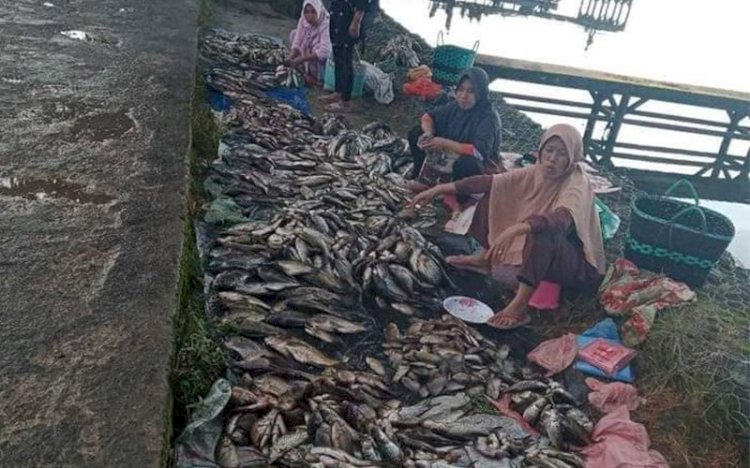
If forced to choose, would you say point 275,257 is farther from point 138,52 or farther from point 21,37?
point 21,37

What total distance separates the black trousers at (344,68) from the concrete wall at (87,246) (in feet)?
6.36

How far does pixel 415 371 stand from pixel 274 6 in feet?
36.4

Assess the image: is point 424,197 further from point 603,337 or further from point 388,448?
point 388,448

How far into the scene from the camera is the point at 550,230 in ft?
13.8

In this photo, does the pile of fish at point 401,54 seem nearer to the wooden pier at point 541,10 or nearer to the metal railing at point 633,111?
the metal railing at point 633,111

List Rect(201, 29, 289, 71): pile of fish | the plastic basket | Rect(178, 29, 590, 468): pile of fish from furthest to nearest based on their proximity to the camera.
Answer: Rect(201, 29, 289, 71): pile of fish, the plastic basket, Rect(178, 29, 590, 468): pile of fish

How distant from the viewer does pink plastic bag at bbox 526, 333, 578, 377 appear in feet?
12.9

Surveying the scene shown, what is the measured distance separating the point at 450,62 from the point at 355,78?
4.41 ft

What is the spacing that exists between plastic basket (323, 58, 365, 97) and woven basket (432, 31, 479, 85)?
1.09m

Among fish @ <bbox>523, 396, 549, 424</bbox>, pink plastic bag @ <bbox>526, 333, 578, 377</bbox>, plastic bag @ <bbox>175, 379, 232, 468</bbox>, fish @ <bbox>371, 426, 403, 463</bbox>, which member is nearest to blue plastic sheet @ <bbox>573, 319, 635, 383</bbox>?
pink plastic bag @ <bbox>526, 333, 578, 377</bbox>

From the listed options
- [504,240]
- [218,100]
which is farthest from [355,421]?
[218,100]

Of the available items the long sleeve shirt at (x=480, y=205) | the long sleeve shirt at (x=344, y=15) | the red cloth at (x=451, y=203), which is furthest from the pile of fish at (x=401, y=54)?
the long sleeve shirt at (x=480, y=205)

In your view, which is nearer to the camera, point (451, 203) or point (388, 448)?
point (388, 448)

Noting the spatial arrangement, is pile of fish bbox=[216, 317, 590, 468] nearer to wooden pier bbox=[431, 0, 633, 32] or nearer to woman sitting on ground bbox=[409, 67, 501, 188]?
woman sitting on ground bbox=[409, 67, 501, 188]
